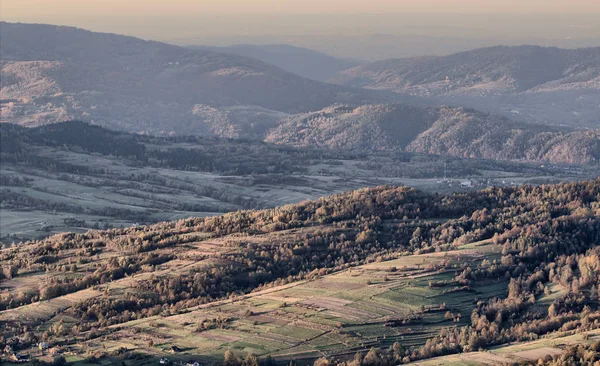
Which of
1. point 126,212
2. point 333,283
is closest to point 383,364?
point 333,283

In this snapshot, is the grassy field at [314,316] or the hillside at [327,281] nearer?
the grassy field at [314,316]

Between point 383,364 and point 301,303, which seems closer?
point 383,364

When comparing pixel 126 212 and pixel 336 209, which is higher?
pixel 336 209

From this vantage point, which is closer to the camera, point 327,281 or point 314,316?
point 314,316

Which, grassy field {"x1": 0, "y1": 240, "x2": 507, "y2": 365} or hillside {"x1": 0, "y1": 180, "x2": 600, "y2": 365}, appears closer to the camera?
grassy field {"x1": 0, "y1": 240, "x2": 507, "y2": 365}

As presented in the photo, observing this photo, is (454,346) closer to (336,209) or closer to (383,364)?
(383,364)

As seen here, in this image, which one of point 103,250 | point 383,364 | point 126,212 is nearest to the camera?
point 383,364

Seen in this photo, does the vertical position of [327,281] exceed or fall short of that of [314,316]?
it exceeds it

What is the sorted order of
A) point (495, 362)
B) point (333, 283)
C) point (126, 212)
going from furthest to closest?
point (126, 212) → point (333, 283) → point (495, 362)
